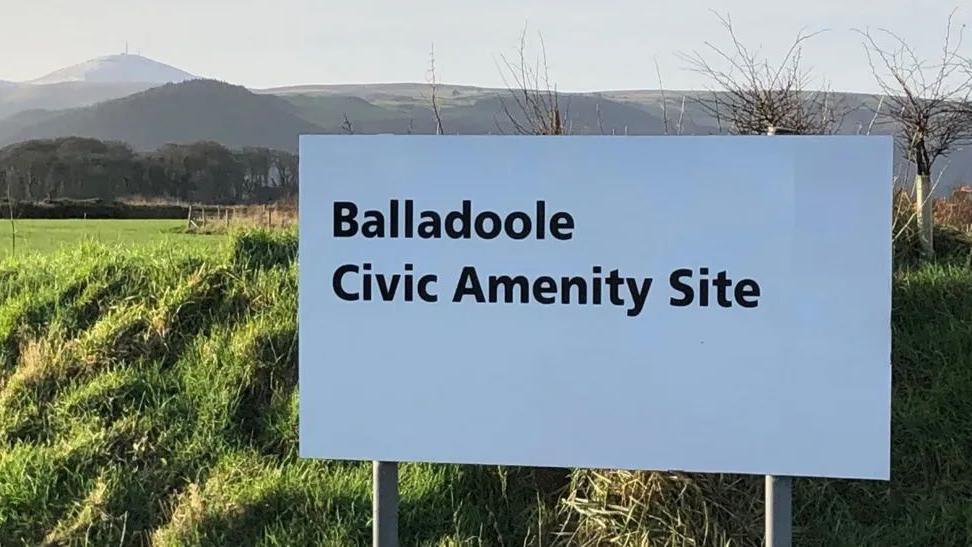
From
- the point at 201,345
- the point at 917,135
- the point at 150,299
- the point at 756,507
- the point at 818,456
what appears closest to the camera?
the point at 818,456

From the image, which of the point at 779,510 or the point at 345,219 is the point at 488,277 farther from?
the point at 779,510

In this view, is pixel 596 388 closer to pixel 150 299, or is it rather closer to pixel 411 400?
pixel 411 400

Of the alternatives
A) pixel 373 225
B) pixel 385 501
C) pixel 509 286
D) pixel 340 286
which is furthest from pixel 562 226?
pixel 385 501

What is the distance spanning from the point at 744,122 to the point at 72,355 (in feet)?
14.5

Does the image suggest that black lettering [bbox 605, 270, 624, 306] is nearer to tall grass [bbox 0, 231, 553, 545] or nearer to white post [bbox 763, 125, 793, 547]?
white post [bbox 763, 125, 793, 547]

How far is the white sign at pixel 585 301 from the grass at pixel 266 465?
0.83 m

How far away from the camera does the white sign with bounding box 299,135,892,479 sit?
119 inches

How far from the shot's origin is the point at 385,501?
3312 mm

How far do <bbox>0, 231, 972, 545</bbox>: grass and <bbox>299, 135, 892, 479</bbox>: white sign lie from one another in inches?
32.8

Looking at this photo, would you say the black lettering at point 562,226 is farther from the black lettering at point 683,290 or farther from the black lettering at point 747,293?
the black lettering at point 747,293

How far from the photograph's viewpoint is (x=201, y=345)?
5125 mm

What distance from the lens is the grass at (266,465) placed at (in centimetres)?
388

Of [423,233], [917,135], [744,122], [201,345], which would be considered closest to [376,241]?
[423,233]

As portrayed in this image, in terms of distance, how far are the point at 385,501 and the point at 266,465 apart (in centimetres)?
121
